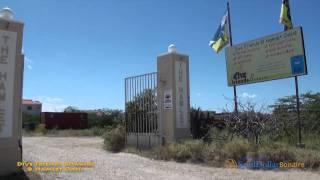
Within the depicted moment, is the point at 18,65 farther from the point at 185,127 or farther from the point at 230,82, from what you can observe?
the point at 230,82

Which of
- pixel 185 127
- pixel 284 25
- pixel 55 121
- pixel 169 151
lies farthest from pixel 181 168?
pixel 55 121

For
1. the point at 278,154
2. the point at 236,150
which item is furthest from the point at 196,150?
the point at 278,154

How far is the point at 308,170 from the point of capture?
10.3 meters

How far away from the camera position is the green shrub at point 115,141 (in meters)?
17.8

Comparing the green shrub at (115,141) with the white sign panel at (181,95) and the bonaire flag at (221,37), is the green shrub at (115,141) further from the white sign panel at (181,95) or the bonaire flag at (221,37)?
the bonaire flag at (221,37)

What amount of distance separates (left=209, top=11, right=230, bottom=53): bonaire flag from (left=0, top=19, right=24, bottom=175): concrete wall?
9.56 metres

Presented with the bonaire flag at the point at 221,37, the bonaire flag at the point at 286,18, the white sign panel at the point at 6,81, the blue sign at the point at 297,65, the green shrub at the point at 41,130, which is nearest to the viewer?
the white sign panel at the point at 6,81

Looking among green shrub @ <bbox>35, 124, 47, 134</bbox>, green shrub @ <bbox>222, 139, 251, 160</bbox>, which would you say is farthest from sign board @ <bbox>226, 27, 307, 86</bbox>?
green shrub @ <bbox>35, 124, 47, 134</bbox>

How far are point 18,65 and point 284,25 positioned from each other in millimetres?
9793

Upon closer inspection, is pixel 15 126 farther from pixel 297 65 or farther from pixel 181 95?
pixel 297 65

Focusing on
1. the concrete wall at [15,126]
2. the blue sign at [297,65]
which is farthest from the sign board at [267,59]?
the concrete wall at [15,126]

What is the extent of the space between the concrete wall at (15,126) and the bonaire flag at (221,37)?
956 centimetres

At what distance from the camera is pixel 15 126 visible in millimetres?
10203

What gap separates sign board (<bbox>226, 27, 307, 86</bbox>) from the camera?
1397cm
